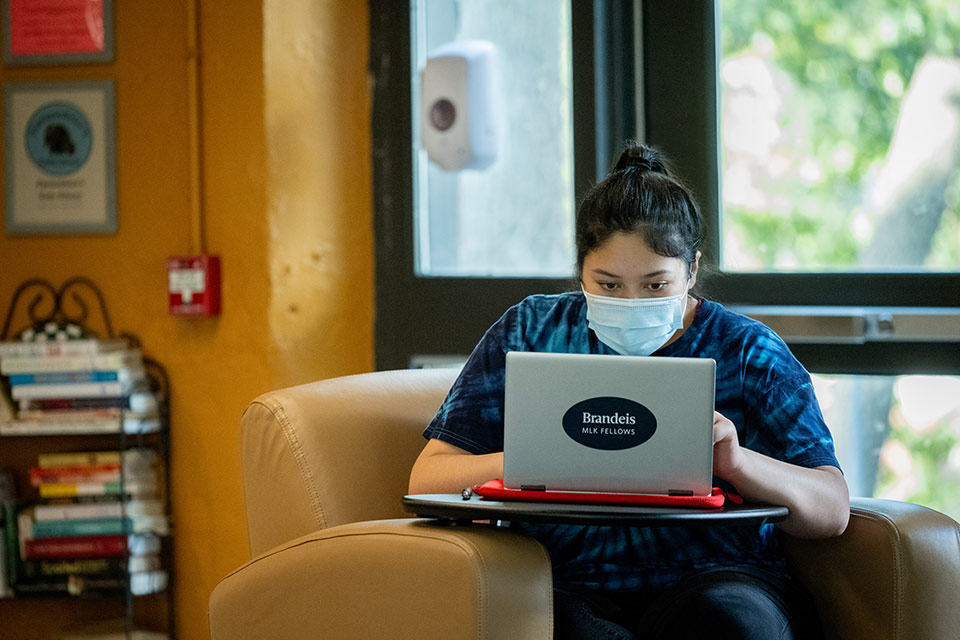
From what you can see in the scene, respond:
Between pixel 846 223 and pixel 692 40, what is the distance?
51cm

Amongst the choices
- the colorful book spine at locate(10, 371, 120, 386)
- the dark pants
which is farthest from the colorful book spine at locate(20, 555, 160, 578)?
the dark pants

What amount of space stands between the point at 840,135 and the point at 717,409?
927mm

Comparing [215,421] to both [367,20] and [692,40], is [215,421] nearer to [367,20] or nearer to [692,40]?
[367,20]

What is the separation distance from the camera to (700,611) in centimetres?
131

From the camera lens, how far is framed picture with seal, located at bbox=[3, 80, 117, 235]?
2400 mm

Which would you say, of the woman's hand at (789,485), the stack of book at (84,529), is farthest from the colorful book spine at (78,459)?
the woman's hand at (789,485)

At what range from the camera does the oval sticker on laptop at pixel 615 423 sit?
Result: 1.22m

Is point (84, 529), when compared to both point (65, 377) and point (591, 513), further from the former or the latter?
point (591, 513)

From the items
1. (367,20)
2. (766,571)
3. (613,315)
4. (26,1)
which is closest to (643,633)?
(766,571)

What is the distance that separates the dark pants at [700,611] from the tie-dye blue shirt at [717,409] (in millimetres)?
53

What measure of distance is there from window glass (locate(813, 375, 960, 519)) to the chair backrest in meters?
0.99

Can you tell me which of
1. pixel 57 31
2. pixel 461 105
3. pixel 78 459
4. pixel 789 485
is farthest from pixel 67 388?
pixel 789 485

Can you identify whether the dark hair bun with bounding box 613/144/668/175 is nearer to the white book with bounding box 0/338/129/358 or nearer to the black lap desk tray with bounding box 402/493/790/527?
the black lap desk tray with bounding box 402/493/790/527

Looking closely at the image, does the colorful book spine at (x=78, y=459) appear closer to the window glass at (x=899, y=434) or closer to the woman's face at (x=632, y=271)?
the woman's face at (x=632, y=271)
